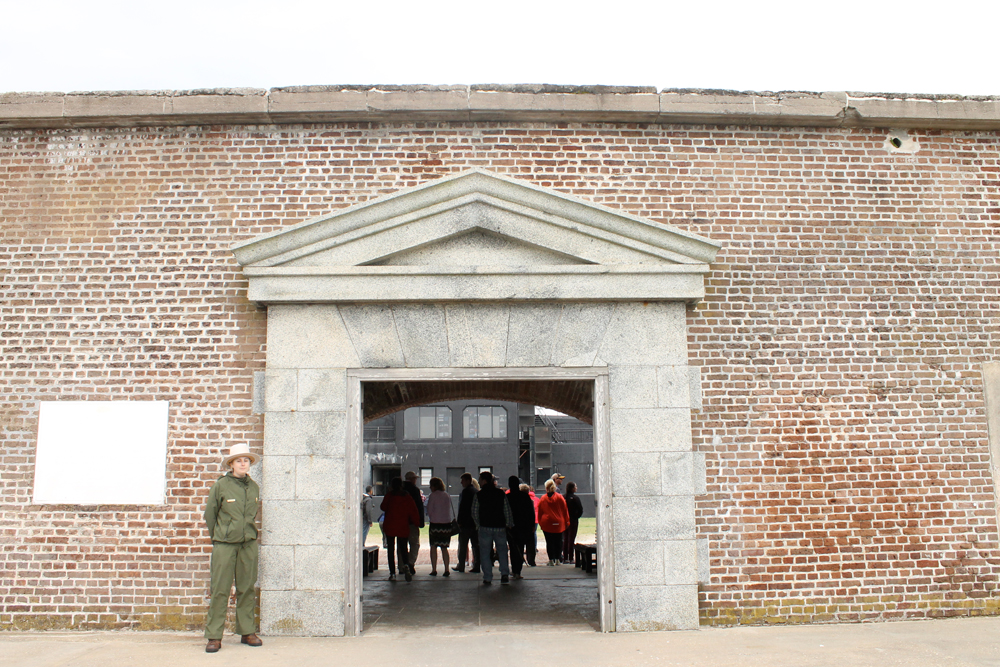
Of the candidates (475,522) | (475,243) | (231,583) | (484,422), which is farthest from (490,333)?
(484,422)

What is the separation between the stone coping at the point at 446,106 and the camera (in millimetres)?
7289


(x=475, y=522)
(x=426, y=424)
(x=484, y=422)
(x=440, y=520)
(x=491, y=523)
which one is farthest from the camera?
(x=484, y=422)

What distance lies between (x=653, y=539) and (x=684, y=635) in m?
0.81

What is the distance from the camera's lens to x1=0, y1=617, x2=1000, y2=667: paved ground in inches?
223

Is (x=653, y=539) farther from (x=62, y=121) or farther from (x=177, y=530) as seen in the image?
(x=62, y=121)

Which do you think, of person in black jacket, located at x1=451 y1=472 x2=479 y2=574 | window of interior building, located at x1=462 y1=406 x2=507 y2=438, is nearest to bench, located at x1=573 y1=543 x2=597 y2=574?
person in black jacket, located at x1=451 y1=472 x2=479 y2=574

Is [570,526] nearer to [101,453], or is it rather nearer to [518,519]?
[518,519]

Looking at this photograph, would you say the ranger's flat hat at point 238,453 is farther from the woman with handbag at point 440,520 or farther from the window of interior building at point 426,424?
the window of interior building at point 426,424

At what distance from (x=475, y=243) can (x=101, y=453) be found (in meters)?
3.92

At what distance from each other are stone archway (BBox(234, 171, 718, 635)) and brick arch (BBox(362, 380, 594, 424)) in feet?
8.32

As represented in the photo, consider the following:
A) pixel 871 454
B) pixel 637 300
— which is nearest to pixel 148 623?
pixel 637 300

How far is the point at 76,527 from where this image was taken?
269 inches

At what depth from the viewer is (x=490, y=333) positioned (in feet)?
23.0

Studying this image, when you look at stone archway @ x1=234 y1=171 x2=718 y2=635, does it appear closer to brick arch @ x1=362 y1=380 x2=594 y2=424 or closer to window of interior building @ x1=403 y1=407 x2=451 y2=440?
brick arch @ x1=362 y1=380 x2=594 y2=424
